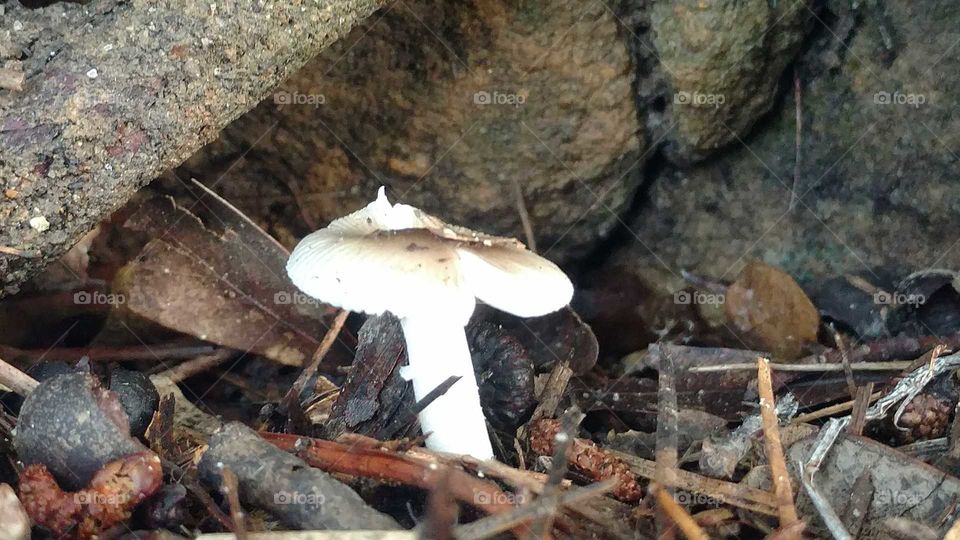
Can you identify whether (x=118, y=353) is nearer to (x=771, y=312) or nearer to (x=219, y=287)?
(x=219, y=287)

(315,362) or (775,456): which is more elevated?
(775,456)

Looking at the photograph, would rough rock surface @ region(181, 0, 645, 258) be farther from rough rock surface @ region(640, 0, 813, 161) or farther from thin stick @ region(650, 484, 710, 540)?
thin stick @ region(650, 484, 710, 540)

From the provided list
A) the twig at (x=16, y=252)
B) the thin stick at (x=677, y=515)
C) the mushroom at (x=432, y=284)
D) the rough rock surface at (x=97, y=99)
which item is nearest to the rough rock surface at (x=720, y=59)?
the mushroom at (x=432, y=284)

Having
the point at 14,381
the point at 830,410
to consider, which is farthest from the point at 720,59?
the point at 14,381

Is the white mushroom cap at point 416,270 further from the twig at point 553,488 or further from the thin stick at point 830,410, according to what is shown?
the thin stick at point 830,410

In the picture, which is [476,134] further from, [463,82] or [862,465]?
[862,465]

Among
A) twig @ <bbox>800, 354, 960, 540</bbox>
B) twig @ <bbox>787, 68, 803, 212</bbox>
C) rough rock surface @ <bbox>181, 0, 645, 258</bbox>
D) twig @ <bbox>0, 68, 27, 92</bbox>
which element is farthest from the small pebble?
twig @ <bbox>787, 68, 803, 212</bbox>
